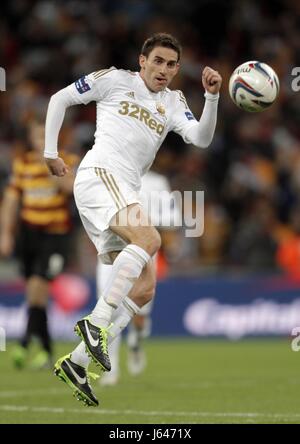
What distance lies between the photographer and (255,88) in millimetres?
8180

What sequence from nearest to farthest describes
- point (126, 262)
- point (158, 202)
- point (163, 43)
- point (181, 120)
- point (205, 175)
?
point (126, 262) → point (163, 43) → point (181, 120) → point (158, 202) → point (205, 175)

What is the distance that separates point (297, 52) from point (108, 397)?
39.8ft

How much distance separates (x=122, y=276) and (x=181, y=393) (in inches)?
96.9

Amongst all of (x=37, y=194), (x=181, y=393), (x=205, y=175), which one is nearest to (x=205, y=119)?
(x=181, y=393)

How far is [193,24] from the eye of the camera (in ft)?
71.0

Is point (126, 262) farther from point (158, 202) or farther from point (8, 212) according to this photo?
point (8, 212)

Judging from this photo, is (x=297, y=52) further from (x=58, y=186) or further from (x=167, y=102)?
(x=167, y=102)

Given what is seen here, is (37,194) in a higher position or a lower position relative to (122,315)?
higher

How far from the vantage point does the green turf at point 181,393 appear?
27.3 ft

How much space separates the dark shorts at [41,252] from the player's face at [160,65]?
456 cm

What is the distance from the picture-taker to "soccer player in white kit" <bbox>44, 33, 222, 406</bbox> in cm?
794

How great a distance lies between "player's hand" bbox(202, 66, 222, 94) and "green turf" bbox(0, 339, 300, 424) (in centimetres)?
236
